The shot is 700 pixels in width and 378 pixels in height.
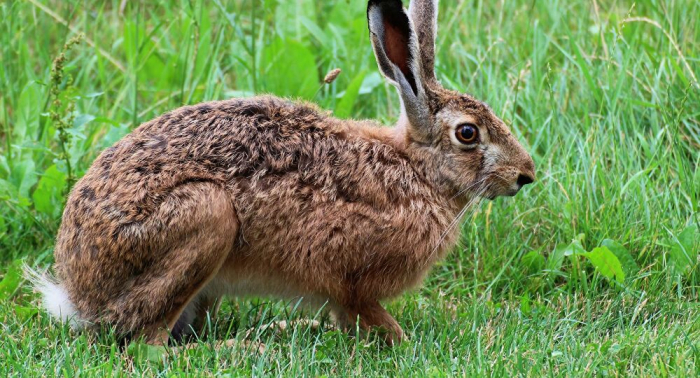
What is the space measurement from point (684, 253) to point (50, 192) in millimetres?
3225

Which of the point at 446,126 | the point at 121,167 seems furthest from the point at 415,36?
the point at 121,167

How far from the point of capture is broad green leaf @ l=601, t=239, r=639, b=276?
5527mm

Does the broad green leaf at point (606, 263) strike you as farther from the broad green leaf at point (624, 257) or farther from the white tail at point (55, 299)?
the white tail at point (55, 299)

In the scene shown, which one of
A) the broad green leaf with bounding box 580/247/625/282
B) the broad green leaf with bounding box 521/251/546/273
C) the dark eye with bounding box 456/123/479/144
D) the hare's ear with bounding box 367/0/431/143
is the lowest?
the broad green leaf with bounding box 521/251/546/273

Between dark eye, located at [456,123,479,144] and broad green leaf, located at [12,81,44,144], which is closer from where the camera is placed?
dark eye, located at [456,123,479,144]

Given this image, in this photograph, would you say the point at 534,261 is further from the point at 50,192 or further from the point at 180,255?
the point at 50,192

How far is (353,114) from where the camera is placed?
22.8ft

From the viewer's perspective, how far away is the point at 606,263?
5.39 m

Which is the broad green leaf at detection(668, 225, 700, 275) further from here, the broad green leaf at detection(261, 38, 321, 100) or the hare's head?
the broad green leaf at detection(261, 38, 321, 100)

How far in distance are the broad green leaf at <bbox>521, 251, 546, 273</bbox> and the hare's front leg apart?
0.93 m

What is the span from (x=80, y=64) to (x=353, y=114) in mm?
1929

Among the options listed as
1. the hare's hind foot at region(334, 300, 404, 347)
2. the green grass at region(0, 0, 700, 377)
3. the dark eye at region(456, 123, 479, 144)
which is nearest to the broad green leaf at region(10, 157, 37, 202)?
the green grass at region(0, 0, 700, 377)

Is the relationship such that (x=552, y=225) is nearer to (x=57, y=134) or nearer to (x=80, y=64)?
(x=57, y=134)

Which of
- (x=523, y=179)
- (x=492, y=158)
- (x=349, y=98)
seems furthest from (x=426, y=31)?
(x=349, y=98)
